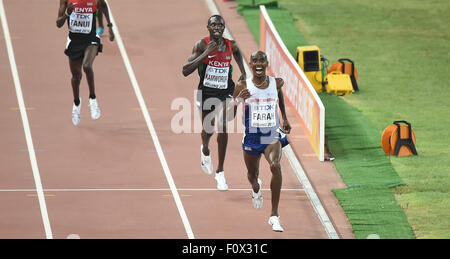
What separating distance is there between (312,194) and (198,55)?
9.66 feet

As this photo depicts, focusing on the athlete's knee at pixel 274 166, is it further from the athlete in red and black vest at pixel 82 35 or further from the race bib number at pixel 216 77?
the athlete in red and black vest at pixel 82 35

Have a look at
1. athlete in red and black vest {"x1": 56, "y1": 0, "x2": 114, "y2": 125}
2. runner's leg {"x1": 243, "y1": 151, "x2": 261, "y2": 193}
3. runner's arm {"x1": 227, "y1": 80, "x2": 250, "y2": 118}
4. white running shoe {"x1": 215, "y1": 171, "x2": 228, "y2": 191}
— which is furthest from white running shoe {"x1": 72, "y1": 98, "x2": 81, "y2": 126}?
runner's arm {"x1": 227, "y1": 80, "x2": 250, "y2": 118}

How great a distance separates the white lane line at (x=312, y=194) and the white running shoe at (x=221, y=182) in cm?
125

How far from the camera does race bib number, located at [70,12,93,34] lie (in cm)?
1689

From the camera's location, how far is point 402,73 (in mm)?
22672

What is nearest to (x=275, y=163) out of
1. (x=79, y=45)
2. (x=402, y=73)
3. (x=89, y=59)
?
(x=89, y=59)

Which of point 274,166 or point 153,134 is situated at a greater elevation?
point 274,166

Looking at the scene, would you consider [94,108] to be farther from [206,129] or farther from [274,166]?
[274,166]

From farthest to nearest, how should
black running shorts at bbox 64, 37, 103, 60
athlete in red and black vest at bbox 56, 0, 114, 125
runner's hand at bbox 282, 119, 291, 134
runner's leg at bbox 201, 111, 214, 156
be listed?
black running shorts at bbox 64, 37, 103, 60 → athlete in red and black vest at bbox 56, 0, 114, 125 → runner's leg at bbox 201, 111, 214, 156 → runner's hand at bbox 282, 119, 291, 134

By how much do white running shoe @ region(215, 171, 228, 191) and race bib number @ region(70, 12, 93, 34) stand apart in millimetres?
3465

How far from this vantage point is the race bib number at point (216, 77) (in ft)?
46.8

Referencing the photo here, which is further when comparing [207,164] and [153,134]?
[153,134]

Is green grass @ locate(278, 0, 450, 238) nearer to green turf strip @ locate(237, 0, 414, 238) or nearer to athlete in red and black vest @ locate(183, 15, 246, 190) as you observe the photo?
green turf strip @ locate(237, 0, 414, 238)

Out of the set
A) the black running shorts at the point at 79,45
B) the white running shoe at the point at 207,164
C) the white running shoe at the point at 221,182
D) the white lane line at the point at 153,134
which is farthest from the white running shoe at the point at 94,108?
the white running shoe at the point at 221,182
